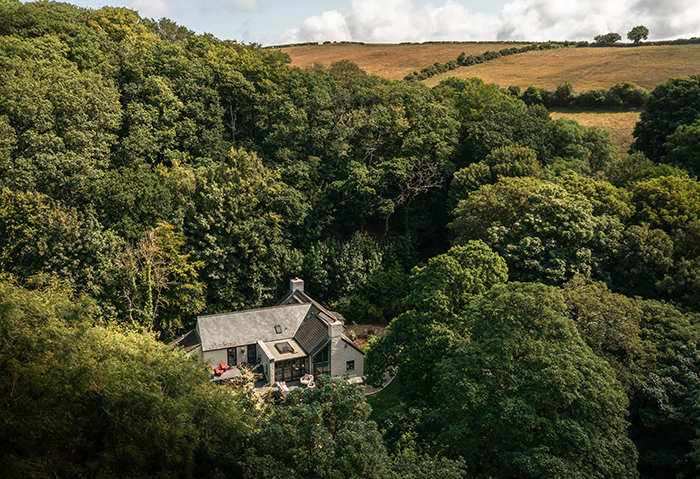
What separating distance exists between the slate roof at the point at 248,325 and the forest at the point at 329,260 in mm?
2385

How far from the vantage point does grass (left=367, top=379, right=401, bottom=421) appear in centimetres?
2796

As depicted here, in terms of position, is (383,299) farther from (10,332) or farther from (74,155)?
(10,332)

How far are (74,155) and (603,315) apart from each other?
1268 inches

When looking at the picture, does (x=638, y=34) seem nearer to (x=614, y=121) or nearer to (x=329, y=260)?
(x=614, y=121)

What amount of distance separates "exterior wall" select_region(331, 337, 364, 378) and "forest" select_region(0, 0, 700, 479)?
5370mm

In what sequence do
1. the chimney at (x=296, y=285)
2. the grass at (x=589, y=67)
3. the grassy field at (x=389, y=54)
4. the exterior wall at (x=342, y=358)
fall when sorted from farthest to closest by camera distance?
the grassy field at (x=389, y=54) < the grass at (x=589, y=67) < the chimney at (x=296, y=285) < the exterior wall at (x=342, y=358)

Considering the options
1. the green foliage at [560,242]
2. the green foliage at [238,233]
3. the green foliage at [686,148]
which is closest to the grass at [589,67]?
the green foliage at [686,148]

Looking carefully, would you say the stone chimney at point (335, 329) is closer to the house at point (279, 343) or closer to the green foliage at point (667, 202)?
the house at point (279, 343)

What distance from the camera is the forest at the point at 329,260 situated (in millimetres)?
12750

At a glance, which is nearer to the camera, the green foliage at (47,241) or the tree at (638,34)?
the green foliage at (47,241)

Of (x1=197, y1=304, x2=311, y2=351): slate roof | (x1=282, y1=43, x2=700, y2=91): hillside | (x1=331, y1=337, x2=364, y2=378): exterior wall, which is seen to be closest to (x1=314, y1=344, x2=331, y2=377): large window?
(x1=331, y1=337, x2=364, y2=378): exterior wall

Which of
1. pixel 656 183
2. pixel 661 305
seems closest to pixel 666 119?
pixel 656 183

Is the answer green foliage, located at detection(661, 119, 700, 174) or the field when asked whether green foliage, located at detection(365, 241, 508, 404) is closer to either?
green foliage, located at detection(661, 119, 700, 174)

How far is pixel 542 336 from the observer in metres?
18.1
